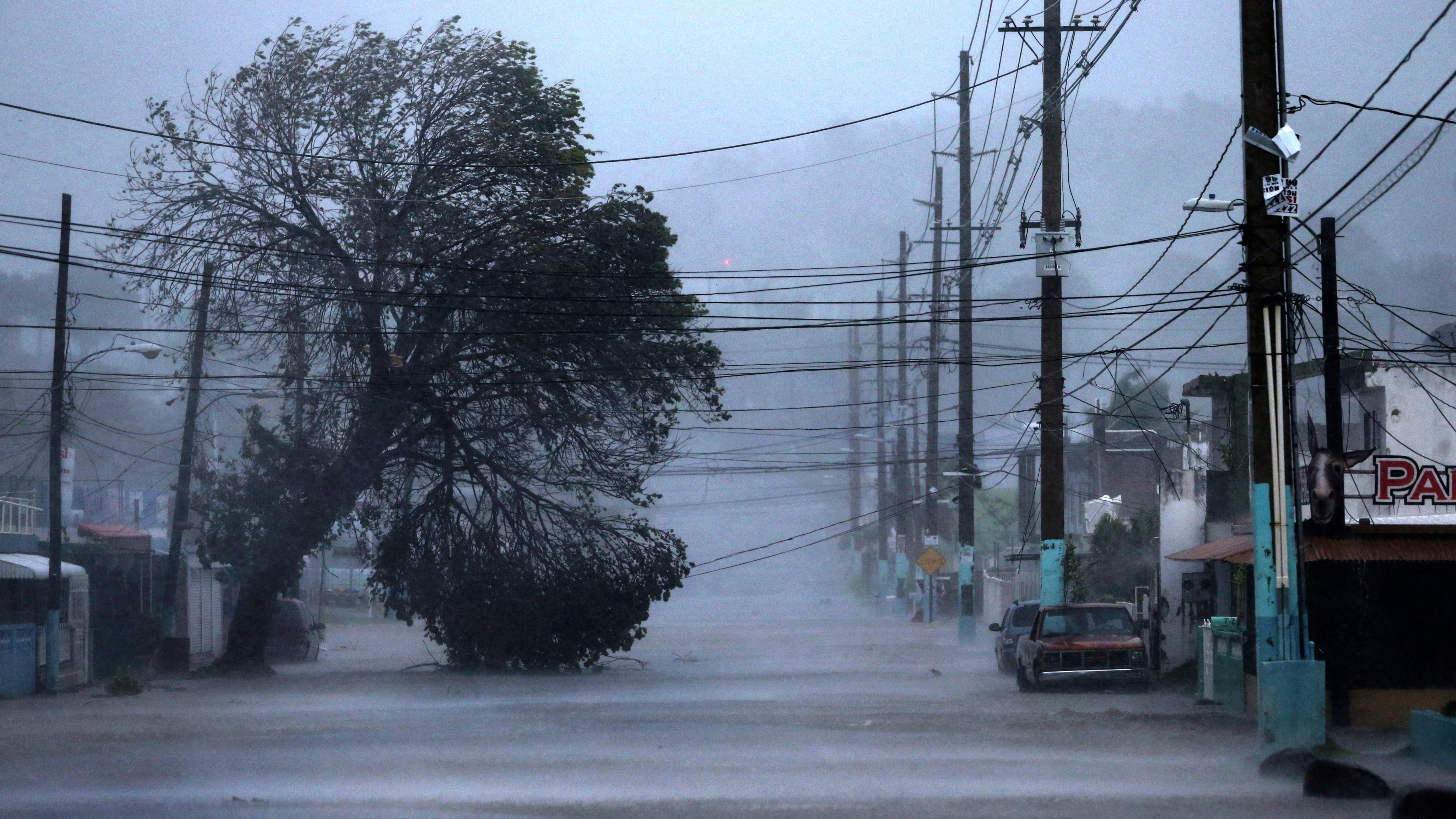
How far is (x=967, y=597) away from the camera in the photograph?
42188 mm

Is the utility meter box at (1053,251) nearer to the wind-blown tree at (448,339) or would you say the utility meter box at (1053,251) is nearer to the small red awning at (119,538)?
the wind-blown tree at (448,339)

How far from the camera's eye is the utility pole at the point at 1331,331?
17281mm

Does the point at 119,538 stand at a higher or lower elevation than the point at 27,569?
higher

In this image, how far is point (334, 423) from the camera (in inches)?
1158

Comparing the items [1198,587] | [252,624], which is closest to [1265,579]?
[1198,587]

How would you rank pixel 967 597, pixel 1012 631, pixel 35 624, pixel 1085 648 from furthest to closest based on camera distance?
pixel 967 597 → pixel 1012 631 → pixel 35 624 → pixel 1085 648

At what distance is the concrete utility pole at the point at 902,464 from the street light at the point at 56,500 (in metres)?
28.0

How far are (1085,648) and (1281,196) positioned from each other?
435 inches

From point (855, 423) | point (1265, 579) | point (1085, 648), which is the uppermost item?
point (855, 423)

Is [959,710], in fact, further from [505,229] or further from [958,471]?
[958,471]

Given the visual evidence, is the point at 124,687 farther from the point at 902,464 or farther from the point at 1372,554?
the point at 902,464

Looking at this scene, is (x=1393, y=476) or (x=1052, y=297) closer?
(x=1393, y=476)

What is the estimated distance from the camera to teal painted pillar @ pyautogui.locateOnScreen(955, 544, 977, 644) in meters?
41.8

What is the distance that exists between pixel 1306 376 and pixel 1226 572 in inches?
162
